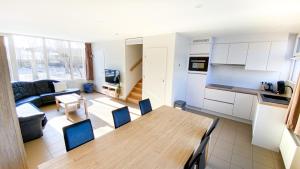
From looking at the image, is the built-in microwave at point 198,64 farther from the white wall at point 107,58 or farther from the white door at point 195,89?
the white wall at point 107,58

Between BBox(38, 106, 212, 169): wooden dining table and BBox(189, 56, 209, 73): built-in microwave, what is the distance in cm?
248

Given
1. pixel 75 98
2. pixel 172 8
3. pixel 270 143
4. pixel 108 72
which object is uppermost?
pixel 172 8

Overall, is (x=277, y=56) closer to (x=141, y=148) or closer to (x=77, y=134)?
(x=141, y=148)

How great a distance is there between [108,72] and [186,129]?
4.59m

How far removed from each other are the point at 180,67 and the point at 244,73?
6.11ft

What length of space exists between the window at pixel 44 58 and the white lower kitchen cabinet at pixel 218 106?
18.7 ft

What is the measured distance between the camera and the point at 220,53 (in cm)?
401

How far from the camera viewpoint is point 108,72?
5.64 m

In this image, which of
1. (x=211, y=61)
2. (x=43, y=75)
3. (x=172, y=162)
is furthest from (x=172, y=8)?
(x=43, y=75)

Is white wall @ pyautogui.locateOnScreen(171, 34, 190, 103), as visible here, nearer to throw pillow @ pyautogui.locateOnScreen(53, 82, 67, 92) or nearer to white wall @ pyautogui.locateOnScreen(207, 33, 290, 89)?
white wall @ pyautogui.locateOnScreen(207, 33, 290, 89)

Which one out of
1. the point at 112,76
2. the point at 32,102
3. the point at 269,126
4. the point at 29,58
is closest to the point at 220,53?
the point at 269,126

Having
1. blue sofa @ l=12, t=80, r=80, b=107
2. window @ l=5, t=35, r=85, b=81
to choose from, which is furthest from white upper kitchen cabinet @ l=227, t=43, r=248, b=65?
window @ l=5, t=35, r=85, b=81

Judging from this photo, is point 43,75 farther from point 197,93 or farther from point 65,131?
point 197,93

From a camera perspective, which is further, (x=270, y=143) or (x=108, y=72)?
(x=108, y=72)
